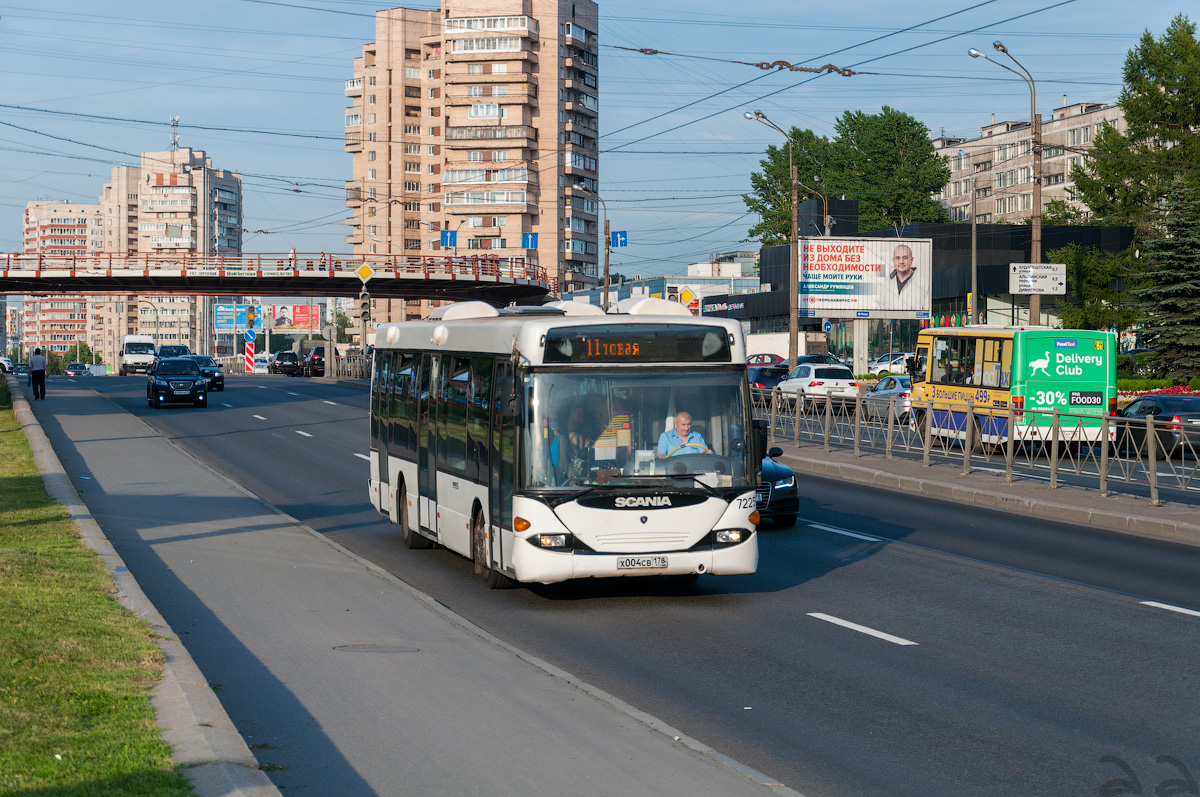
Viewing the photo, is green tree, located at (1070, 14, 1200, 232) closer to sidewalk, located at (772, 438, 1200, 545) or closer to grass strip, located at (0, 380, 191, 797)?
sidewalk, located at (772, 438, 1200, 545)

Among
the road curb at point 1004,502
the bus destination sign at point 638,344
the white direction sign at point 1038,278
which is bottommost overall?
the road curb at point 1004,502

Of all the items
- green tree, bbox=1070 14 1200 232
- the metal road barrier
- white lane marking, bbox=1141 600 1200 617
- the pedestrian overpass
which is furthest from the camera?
the pedestrian overpass

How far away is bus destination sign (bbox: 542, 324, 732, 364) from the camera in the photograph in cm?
1168

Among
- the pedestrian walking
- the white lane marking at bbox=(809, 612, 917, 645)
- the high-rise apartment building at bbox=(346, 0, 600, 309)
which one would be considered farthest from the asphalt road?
the high-rise apartment building at bbox=(346, 0, 600, 309)

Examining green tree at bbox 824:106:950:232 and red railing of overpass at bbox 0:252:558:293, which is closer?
red railing of overpass at bbox 0:252:558:293

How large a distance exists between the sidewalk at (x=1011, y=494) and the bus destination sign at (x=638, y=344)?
7.91 meters

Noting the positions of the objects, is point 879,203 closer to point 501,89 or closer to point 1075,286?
point 501,89

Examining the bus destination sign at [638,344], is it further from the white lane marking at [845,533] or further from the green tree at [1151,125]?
the green tree at [1151,125]

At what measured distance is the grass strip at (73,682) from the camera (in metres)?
5.50

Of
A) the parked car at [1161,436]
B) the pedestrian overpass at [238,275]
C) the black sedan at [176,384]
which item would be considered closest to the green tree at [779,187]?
the pedestrian overpass at [238,275]

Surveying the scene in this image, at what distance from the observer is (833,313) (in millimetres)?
56375

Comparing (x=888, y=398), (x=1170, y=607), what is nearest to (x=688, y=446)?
(x=1170, y=607)

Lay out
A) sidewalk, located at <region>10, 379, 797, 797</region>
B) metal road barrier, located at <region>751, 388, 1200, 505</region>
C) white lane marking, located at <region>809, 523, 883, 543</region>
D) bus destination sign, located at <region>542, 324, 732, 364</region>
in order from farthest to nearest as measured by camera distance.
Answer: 1. metal road barrier, located at <region>751, 388, 1200, 505</region>
2. white lane marking, located at <region>809, 523, 883, 543</region>
3. bus destination sign, located at <region>542, 324, 732, 364</region>
4. sidewalk, located at <region>10, 379, 797, 797</region>

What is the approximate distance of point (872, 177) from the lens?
102 metres
